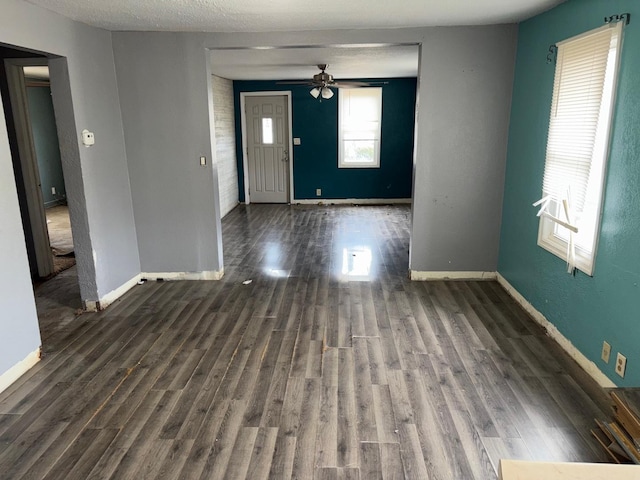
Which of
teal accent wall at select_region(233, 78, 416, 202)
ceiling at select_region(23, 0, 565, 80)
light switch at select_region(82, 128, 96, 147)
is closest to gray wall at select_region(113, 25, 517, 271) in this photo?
ceiling at select_region(23, 0, 565, 80)

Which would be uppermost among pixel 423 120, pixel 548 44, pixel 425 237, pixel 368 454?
pixel 548 44

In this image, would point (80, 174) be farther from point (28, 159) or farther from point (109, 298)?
point (28, 159)

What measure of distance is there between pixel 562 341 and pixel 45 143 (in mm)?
9221

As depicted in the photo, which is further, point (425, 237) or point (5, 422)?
point (425, 237)

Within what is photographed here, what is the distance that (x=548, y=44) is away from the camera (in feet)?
10.8

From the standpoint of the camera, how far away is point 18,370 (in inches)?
109

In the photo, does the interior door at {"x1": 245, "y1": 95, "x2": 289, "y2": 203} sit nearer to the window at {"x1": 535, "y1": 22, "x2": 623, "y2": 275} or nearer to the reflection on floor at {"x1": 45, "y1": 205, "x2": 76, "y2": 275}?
the reflection on floor at {"x1": 45, "y1": 205, "x2": 76, "y2": 275}

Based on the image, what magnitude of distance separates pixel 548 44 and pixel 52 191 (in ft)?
29.5

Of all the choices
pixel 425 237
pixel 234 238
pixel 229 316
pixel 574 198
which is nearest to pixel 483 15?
pixel 574 198

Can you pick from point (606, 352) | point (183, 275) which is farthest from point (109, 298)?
point (606, 352)

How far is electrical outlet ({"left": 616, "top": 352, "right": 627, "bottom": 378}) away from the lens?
7.75ft

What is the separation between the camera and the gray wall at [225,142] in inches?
288

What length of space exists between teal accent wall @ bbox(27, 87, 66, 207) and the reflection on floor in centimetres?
40

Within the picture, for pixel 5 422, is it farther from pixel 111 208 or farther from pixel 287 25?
pixel 287 25
